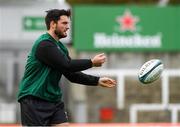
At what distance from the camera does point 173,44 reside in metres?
19.7

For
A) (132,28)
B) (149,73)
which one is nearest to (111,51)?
(132,28)

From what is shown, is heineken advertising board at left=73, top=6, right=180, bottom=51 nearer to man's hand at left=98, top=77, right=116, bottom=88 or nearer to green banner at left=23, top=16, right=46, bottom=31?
green banner at left=23, top=16, right=46, bottom=31

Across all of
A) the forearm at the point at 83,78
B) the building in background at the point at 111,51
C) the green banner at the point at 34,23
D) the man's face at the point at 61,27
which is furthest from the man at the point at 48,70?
the green banner at the point at 34,23

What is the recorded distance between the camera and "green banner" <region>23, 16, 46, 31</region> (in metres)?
19.4

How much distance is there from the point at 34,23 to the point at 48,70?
40.7 ft

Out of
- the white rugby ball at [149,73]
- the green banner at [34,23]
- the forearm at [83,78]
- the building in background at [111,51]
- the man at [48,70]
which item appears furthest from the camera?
the building in background at [111,51]

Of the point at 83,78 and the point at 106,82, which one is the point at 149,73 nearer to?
the point at 106,82

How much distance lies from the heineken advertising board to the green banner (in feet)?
2.76

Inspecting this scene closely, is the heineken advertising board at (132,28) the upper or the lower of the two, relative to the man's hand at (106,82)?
upper

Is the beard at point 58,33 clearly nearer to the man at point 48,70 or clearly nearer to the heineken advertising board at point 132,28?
the man at point 48,70

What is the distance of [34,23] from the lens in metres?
19.5

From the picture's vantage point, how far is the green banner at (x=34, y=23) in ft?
63.7

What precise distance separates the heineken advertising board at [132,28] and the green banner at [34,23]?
84 cm

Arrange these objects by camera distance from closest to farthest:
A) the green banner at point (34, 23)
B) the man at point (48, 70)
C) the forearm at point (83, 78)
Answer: the man at point (48, 70), the forearm at point (83, 78), the green banner at point (34, 23)
